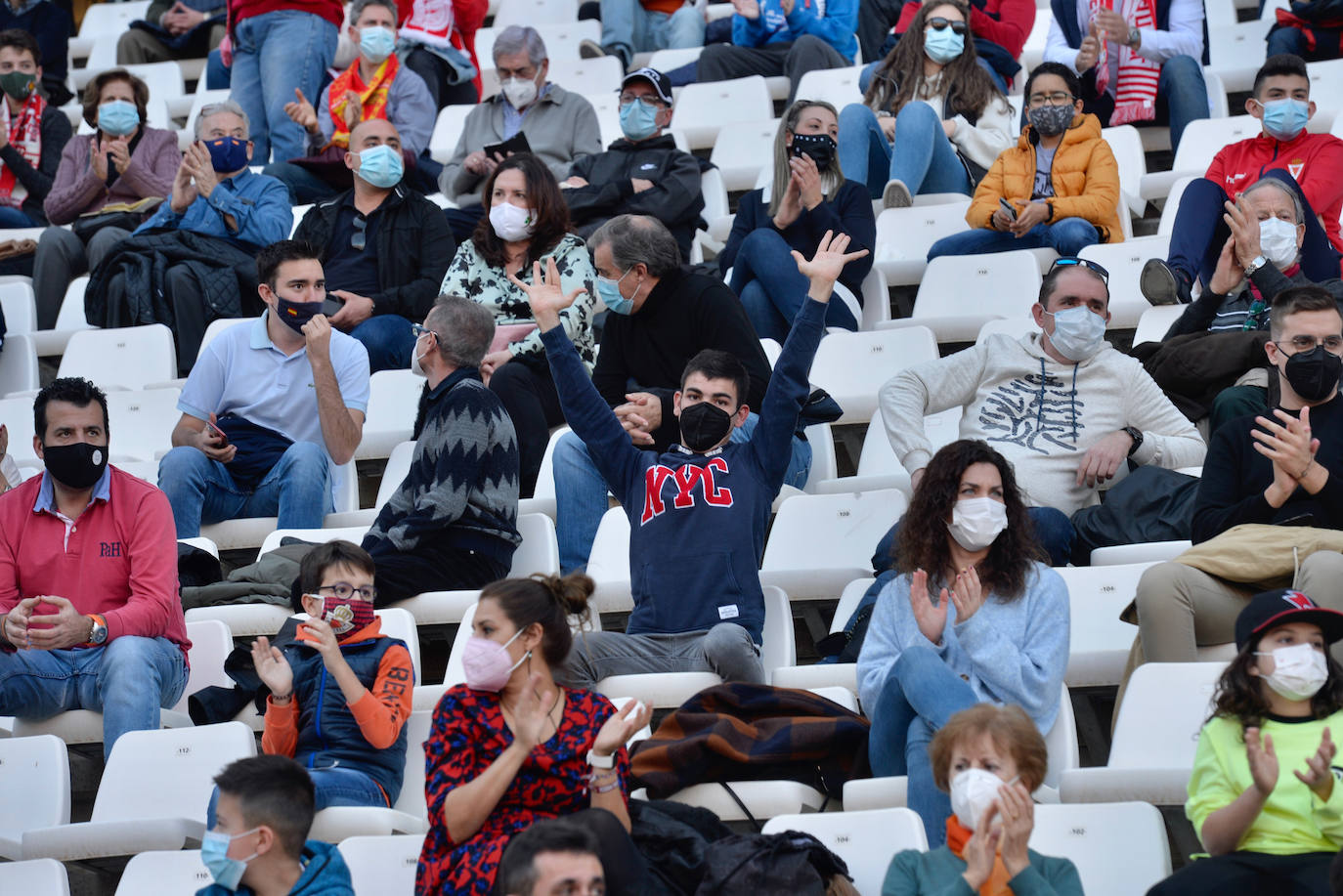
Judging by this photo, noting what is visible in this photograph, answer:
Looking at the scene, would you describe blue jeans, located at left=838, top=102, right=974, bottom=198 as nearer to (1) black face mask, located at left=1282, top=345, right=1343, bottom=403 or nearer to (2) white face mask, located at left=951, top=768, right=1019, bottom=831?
(1) black face mask, located at left=1282, top=345, right=1343, bottom=403

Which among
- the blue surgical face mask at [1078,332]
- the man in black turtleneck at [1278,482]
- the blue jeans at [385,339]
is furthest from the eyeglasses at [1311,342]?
the blue jeans at [385,339]

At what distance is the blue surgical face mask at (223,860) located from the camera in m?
3.26

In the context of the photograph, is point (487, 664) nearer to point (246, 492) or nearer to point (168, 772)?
point (168, 772)

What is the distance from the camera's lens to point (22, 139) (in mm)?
8008

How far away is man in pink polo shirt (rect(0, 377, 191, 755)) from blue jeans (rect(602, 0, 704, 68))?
15.6ft

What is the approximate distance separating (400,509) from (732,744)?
1.41 metres

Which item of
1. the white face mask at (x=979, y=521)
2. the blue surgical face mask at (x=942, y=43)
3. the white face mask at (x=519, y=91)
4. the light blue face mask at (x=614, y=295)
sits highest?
the blue surgical face mask at (x=942, y=43)

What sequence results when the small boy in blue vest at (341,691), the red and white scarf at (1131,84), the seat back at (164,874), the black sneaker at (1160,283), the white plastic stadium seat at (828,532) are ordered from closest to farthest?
the seat back at (164,874)
the small boy in blue vest at (341,691)
the white plastic stadium seat at (828,532)
the black sneaker at (1160,283)
the red and white scarf at (1131,84)

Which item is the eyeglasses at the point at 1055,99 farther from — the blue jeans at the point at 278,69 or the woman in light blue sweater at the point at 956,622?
the blue jeans at the point at 278,69

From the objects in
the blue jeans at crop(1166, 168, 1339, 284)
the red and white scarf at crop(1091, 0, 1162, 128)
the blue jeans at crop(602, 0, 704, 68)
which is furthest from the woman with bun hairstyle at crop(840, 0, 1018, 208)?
the blue jeans at crop(602, 0, 704, 68)

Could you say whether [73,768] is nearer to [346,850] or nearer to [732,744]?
[346,850]

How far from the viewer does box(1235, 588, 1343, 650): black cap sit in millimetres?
3363

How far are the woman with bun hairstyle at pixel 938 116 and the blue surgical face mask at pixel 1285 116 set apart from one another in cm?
121

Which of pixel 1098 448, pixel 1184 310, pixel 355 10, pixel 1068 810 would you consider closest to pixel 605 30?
pixel 355 10
